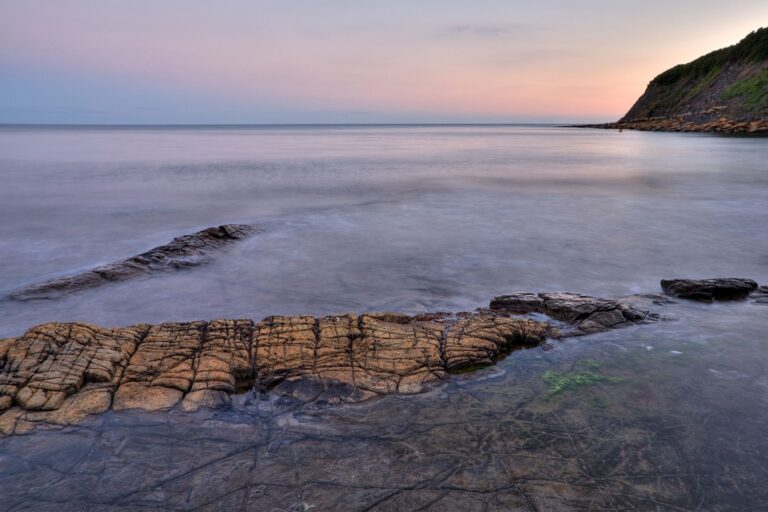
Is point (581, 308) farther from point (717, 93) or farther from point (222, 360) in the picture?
point (717, 93)

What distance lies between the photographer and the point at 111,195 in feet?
63.9

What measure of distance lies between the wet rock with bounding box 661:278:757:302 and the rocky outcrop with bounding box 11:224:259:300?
338 inches

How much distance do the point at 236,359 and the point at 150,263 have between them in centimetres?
516

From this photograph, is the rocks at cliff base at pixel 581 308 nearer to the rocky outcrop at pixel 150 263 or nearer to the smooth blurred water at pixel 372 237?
the smooth blurred water at pixel 372 237

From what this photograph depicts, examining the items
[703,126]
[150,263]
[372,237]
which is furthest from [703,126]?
[150,263]

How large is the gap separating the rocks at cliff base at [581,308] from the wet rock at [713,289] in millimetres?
706

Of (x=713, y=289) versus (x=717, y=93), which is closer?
(x=713, y=289)

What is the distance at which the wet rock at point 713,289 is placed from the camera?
7312 mm

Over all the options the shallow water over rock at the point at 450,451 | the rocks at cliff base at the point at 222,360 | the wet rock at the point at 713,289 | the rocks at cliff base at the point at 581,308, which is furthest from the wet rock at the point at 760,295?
the rocks at cliff base at the point at 222,360

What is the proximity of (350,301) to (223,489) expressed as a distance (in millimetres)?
4277

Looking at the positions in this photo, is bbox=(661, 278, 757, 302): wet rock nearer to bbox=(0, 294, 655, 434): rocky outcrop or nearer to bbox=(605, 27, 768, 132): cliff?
bbox=(0, 294, 655, 434): rocky outcrop

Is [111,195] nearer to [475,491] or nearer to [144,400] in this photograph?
[144,400]

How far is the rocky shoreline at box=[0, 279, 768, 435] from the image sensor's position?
15.2 feet

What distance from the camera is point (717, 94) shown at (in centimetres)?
7144
